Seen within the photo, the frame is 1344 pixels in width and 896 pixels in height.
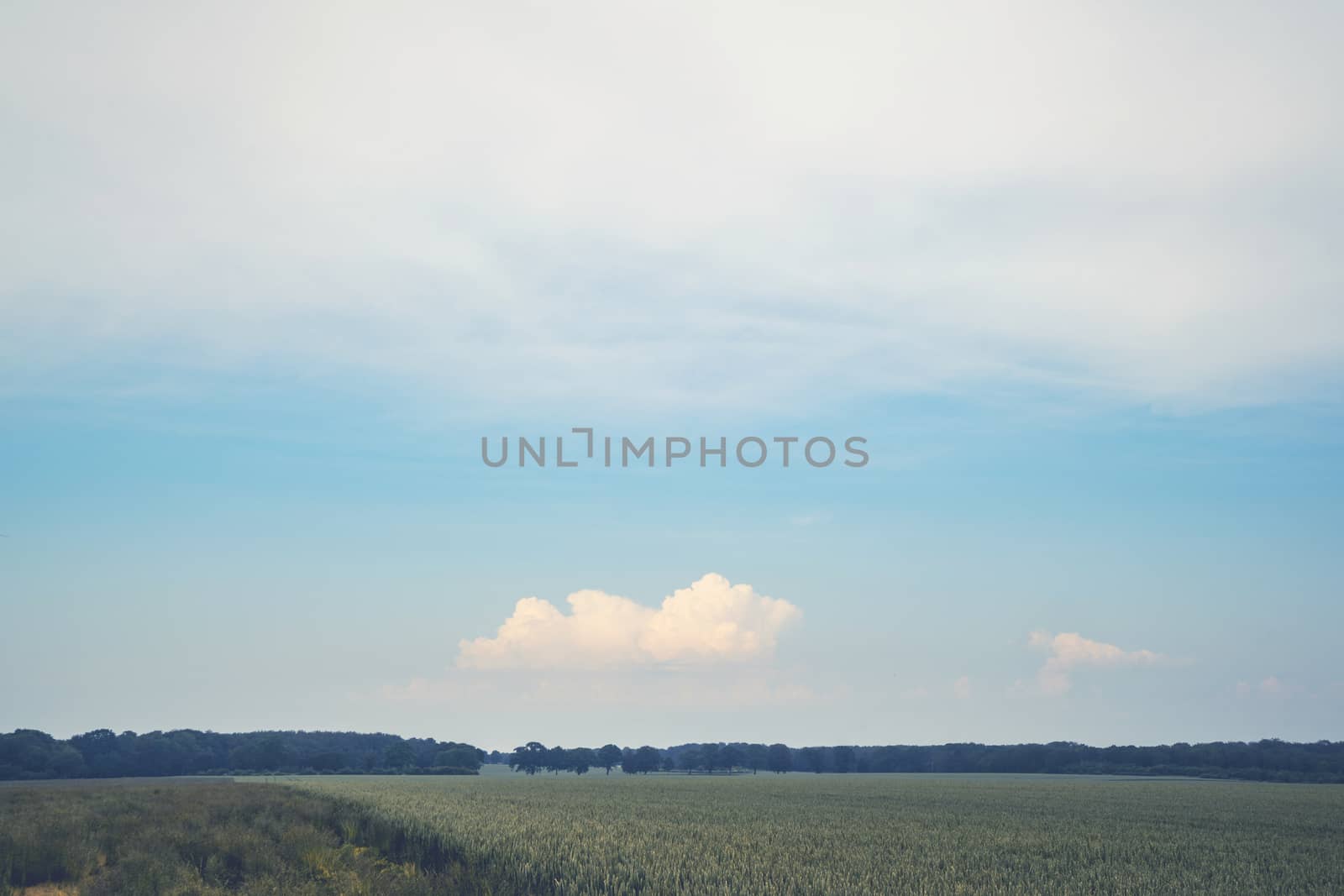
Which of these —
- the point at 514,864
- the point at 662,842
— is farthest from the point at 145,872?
the point at 662,842

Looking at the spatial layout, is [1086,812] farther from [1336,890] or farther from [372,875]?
[372,875]

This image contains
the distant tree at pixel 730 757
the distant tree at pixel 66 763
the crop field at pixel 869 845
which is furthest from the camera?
the distant tree at pixel 730 757

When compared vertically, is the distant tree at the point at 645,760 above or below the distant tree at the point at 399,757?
below

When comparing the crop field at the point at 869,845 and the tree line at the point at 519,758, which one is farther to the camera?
the tree line at the point at 519,758

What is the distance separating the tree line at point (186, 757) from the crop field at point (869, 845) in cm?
9481

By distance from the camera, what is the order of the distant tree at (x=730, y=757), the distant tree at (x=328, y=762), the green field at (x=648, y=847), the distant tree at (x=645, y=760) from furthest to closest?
1. the distant tree at (x=730, y=757)
2. the distant tree at (x=645, y=760)
3. the distant tree at (x=328, y=762)
4. the green field at (x=648, y=847)

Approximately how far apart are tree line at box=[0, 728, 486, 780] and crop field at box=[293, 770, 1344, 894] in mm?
94814

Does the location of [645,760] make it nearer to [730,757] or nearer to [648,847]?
[730,757]

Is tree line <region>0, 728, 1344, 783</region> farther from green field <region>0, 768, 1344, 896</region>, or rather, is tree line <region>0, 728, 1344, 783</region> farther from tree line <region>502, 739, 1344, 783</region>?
green field <region>0, 768, 1344, 896</region>

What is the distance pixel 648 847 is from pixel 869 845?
7.09 m

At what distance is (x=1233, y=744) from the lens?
139500 millimetres

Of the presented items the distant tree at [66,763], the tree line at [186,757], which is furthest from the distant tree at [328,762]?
the distant tree at [66,763]

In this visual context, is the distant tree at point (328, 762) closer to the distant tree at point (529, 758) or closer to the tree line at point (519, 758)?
the tree line at point (519, 758)

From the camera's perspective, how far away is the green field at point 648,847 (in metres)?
20.4
